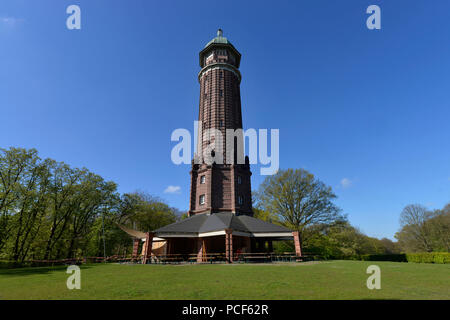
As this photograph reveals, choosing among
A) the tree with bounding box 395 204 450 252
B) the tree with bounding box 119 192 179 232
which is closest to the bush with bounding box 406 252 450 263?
the tree with bounding box 395 204 450 252

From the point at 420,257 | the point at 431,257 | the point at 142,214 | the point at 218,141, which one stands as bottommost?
the point at 420,257

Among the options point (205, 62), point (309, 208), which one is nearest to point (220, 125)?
point (205, 62)

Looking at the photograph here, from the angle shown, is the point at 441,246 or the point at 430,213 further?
the point at 430,213

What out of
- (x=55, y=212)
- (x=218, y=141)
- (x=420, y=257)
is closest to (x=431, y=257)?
(x=420, y=257)

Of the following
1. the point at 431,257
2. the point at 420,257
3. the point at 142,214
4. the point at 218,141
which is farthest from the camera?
the point at 142,214

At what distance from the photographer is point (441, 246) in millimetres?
39594

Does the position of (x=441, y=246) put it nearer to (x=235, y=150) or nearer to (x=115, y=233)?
(x=235, y=150)

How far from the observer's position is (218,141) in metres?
31.8

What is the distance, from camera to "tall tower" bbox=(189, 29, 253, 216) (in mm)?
29500

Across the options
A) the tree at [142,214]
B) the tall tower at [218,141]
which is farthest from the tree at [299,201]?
the tree at [142,214]

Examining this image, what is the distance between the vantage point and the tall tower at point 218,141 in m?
29.5

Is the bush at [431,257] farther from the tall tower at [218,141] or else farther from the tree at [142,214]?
the tree at [142,214]

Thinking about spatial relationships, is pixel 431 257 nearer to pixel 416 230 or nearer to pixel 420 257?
pixel 420 257
